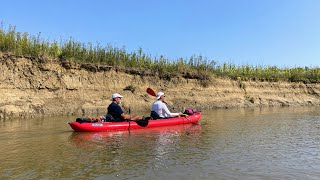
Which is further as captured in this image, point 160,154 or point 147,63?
point 147,63

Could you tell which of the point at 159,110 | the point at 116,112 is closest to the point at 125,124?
the point at 116,112

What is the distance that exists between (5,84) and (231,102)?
15.0 metres

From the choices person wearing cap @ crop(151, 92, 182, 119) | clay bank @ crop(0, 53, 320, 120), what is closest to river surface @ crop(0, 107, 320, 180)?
person wearing cap @ crop(151, 92, 182, 119)

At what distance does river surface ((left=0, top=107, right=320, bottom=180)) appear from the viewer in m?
6.09

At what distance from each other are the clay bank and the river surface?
4.69 metres

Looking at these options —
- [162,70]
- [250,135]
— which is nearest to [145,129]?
[250,135]

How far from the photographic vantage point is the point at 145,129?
491 inches

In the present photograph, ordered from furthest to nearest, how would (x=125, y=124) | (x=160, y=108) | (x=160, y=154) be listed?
(x=160, y=108), (x=125, y=124), (x=160, y=154)

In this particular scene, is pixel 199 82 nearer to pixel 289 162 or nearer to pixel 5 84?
pixel 5 84

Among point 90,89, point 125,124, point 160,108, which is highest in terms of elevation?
point 90,89

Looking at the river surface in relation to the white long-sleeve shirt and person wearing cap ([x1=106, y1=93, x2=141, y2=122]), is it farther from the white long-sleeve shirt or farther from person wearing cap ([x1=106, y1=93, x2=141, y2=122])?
the white long-sleeve shirt

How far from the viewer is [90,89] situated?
61.0 feet

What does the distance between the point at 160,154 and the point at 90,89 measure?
1163 cm

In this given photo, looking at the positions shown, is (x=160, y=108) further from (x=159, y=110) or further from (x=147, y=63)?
(x=147, y=63)
